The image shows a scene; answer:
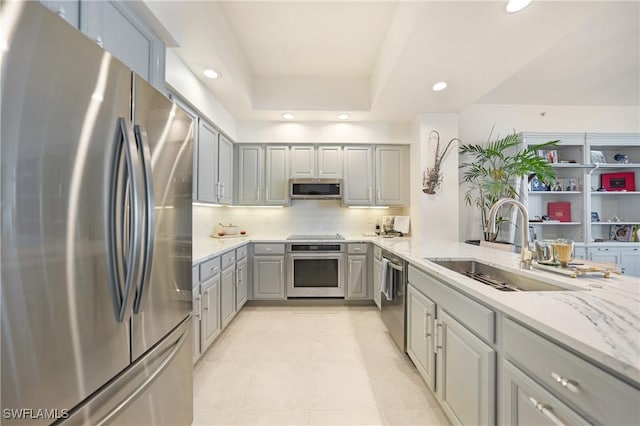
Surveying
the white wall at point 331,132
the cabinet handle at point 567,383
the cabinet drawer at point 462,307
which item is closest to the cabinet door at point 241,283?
the white wall at point 331,132

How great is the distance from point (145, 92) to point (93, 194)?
0.48 metres

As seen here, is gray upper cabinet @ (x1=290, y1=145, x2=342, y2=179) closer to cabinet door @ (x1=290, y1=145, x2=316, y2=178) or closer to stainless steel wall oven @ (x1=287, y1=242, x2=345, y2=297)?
cabinet door @ (x1=290, y1=145, x2=316, y2=178)

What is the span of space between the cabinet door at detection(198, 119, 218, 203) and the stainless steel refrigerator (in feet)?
5.42

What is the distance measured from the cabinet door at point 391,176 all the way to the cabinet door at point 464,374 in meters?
2.46

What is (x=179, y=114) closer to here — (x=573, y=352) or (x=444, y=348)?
(x=573, y=352)

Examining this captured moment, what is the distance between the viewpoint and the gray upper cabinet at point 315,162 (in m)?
3.88

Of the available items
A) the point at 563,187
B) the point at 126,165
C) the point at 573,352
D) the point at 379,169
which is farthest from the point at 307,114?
the point at 563,187

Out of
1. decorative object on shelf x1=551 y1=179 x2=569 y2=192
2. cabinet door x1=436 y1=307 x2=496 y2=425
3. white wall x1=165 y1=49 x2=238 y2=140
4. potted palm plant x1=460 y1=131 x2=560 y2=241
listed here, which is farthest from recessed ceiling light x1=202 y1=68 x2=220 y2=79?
decorative object on shelf x1=551 y1=179 x2=569 y2=192

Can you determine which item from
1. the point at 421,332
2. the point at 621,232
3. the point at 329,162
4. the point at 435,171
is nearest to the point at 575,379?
the point at 421,332

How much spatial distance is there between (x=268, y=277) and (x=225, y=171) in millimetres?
1536

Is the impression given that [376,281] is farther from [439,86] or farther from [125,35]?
[125,35]

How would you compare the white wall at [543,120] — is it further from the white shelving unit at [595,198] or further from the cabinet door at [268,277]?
the cabinet door at [268,277]

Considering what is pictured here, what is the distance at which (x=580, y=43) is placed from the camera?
254cm

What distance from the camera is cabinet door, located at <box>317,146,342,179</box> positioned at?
12.7 feet
